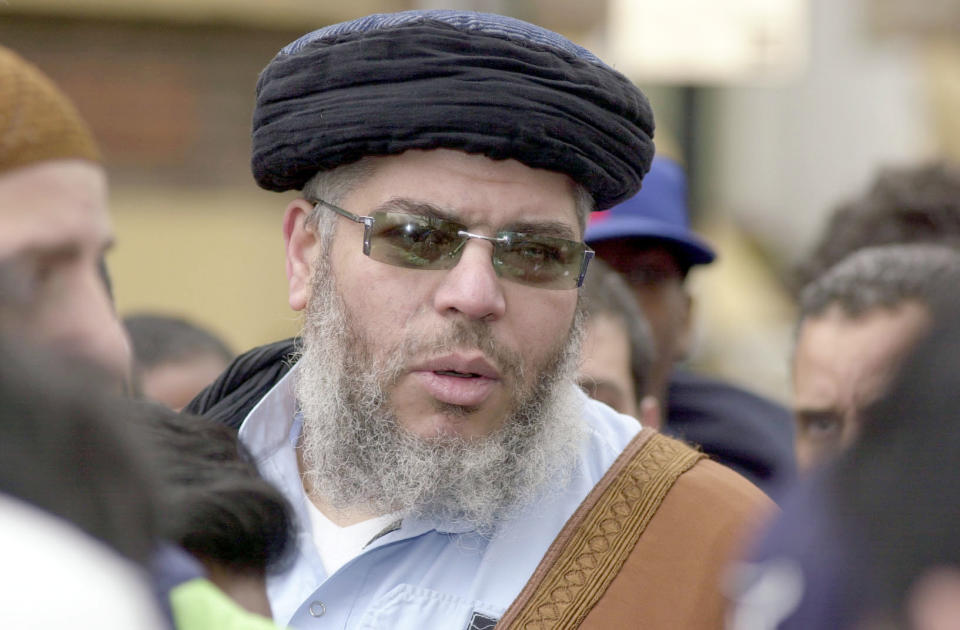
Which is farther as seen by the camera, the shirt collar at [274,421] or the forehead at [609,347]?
the forehead at [609,347]

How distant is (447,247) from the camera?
2.73 metres

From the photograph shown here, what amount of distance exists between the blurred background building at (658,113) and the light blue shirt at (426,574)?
0.92m

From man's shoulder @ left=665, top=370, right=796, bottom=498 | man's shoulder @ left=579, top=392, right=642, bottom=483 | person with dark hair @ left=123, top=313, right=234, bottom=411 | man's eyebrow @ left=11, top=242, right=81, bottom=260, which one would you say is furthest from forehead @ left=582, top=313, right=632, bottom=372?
man's eyebrow @ left=11, top=242, right=81, bottom=260

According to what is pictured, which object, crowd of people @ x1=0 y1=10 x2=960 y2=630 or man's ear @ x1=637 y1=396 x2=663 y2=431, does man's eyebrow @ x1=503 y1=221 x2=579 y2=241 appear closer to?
crowd of people @ x1=0 y1=10 x2=960 y2=630

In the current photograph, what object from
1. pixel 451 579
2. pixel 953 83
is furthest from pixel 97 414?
pixel 953 83

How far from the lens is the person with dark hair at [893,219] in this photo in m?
4.59

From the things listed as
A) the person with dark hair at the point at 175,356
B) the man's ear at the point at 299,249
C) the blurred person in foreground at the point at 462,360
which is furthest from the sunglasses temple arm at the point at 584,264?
the person with dark hair at the point at 175,356

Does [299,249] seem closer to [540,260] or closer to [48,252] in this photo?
[540,260]

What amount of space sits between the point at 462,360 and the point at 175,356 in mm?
2096

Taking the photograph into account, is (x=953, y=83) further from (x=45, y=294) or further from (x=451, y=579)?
(x=45, y=294)

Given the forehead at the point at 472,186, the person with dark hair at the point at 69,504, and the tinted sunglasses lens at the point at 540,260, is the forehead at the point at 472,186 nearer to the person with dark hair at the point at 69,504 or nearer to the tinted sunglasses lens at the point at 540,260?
the tinted sunglasses lens at the point at 540,260

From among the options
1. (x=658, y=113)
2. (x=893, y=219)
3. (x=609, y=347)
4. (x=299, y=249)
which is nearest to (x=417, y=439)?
(x=299, y=249)

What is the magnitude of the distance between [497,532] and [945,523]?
178 centimetres

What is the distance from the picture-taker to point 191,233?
27.6 ft
